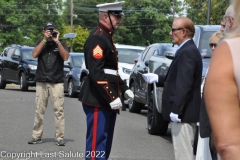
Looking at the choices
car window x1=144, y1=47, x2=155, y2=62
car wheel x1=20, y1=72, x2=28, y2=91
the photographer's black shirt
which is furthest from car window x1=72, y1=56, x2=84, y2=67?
the photographer's black shirt

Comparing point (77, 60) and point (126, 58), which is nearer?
point (126, 58)

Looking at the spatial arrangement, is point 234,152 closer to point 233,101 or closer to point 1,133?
point 233,101

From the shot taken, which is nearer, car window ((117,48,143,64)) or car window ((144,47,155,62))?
car window ((144,47,155,62))

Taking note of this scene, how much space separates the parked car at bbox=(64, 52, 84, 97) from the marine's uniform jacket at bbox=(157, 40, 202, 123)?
53.0 feet

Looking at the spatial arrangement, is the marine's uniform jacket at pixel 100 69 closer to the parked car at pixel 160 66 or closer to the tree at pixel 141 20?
the parked car at pixel 160 66

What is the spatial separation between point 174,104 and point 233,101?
11.4ft

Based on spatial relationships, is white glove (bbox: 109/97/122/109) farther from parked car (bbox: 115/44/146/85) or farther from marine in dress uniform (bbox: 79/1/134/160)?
parked car (bbox: 115/44/146/85)

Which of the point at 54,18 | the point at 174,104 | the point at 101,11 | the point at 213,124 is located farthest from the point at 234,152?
the point at 54,18

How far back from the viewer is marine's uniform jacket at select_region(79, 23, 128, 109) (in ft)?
20.1

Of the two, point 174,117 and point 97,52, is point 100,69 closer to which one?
point 97,52

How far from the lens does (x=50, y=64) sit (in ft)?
31.9

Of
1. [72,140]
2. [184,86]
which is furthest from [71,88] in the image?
[184,86]

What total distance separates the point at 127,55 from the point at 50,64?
10320 mm

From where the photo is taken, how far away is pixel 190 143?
20.6ft
